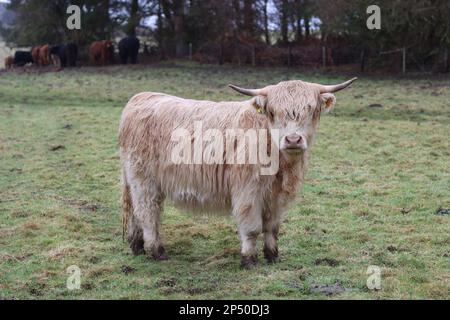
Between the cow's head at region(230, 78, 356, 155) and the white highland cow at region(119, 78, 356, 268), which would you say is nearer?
the cow's head at region(230, 78, 356, 155)

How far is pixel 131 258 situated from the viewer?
17.0ft

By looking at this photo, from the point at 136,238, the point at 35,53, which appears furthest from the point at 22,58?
the point at 136,238

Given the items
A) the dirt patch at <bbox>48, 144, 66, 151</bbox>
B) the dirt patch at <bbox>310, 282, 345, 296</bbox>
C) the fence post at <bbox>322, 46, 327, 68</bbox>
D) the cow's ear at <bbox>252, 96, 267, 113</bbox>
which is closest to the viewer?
the dirt patch at <bbox>310, 282, 345, 296</bbox>

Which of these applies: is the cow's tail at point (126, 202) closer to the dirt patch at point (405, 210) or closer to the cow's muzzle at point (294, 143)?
the cow's muzzle at point (294, 143)

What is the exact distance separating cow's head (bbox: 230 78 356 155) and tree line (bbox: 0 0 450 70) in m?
15.2

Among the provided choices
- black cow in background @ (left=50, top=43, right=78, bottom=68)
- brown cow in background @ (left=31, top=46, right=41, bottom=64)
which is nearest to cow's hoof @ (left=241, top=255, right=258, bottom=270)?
black cow in background @ (left=50, top=43, right=78, bottom=68)

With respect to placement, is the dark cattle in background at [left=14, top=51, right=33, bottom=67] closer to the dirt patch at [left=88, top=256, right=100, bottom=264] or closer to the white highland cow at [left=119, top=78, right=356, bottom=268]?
the white highland cow at [left=119, top=78, right=356, bottom=268]

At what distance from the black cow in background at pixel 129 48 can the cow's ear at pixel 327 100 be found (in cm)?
2376

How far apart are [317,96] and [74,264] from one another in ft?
7.44

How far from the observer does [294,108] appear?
14.6 feet

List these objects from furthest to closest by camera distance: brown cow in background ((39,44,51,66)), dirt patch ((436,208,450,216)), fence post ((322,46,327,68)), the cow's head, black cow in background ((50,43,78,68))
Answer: brown cow in background ((39,44,51,66))
black cow in background ((50,43,78,68))
fence post ((322,46,327,68))
dirt patch ((436,208,450,216))
the cow's head

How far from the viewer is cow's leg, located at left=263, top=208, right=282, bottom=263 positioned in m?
4.86

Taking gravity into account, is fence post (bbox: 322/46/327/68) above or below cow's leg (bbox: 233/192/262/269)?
above
